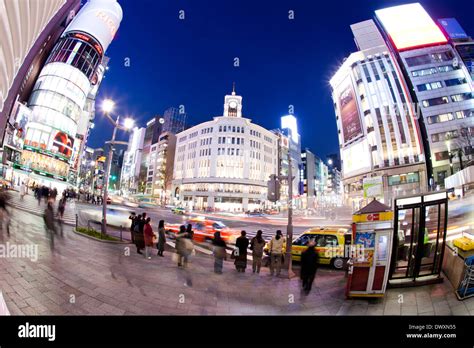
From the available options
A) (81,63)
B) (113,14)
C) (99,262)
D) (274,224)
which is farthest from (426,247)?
(113,14)

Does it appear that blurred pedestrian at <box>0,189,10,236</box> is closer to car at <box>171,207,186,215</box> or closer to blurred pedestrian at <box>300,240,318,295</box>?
car at <box>171,207,186,215</box>

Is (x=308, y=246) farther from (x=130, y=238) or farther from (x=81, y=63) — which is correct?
(x=81, y=63)

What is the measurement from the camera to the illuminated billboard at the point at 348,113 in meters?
1.97

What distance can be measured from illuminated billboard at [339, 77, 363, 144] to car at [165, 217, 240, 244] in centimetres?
167

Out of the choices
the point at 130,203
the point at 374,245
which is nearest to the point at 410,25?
the point at 374,245

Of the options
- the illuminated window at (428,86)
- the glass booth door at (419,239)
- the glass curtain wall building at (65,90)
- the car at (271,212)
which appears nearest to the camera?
the glass curtain wall building at (65,90)

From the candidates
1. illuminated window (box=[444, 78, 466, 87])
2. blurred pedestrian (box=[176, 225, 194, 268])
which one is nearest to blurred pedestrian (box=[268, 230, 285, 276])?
blurred pedestrian (box=[176, 225, 194, 268])

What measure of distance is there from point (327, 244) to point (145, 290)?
6.03ft

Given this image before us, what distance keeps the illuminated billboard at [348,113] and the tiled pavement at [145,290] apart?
1456 mm

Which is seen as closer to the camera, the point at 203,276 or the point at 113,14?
the point at 203,276

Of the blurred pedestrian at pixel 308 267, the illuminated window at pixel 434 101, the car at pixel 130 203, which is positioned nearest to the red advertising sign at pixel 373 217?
the blurred pedestrian at pixel 308 267

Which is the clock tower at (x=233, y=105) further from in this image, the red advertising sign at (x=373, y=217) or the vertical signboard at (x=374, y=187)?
the red advertising sign at (x=373, y=217)

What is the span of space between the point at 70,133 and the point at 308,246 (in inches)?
87.3

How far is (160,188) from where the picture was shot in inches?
94.6
